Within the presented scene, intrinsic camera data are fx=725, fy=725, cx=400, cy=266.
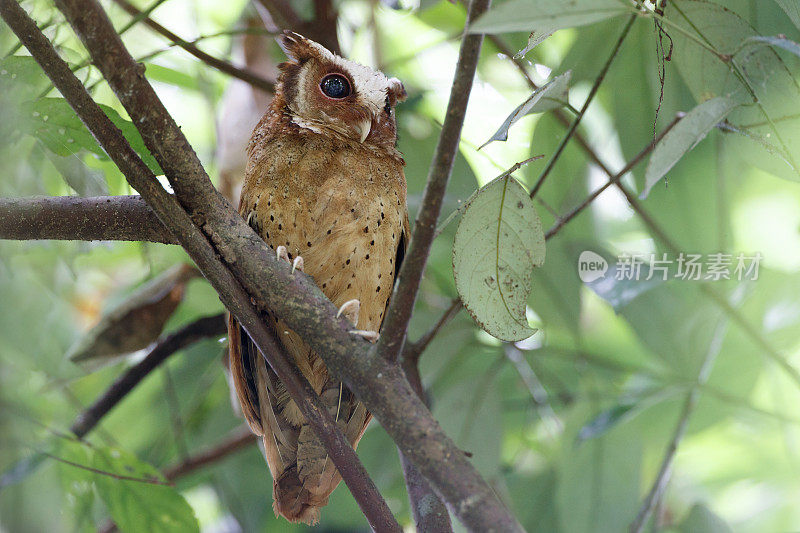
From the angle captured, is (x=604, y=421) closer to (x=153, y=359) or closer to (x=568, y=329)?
(x=568, y=329)

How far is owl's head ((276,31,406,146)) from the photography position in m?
1.57

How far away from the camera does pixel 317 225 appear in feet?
4.69

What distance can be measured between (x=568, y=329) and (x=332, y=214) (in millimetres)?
731

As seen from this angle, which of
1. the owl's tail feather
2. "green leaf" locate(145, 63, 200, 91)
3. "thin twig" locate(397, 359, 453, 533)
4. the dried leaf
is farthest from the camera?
"green leaf" locate(145, 63, 200, 91)

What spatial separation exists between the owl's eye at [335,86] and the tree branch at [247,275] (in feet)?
2.11

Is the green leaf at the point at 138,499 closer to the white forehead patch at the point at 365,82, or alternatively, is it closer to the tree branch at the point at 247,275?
the tree branch at the point at 247,275


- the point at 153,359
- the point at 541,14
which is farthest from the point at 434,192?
the point at 153,359

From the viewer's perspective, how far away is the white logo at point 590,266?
167cm

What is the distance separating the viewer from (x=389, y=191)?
1509 mm

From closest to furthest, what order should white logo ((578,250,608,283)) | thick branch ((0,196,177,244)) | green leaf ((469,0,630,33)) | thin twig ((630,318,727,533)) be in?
green leaf ((469,0,630,33)) < thick branch ((0,196,177,244)) < thin twig ((630,318,727,533)) < white logo ((578,250,608,283))

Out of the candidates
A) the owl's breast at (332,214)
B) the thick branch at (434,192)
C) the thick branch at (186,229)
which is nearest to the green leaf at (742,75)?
the thick branch at (434,192)

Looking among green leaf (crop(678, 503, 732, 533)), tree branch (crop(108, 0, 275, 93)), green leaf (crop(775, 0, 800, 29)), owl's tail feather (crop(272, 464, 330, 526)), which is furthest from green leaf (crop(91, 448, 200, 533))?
green leaf (crop(775, 0, 800, 29))

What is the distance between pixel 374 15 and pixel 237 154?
860 mm

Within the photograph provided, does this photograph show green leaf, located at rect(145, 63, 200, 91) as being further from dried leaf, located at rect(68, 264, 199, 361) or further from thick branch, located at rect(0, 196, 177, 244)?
thick branch, located at rect(0, 196, 177, 244)
